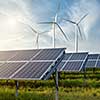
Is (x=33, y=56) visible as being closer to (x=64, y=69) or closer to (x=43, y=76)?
(x=43, y=76)

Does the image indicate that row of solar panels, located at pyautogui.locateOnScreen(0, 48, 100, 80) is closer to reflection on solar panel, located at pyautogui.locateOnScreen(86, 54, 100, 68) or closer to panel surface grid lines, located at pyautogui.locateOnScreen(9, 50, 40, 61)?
panel surface grid lines, located at pyautogui.locateOnScreen(9, 50, 40, 61)

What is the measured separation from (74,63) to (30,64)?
1208 centimetres

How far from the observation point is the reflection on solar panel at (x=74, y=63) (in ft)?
87.3

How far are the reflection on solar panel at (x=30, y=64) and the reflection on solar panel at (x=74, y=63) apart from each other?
27.0 ft

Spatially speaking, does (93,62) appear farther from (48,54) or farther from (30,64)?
(30,64)

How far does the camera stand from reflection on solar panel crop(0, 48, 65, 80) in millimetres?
15008

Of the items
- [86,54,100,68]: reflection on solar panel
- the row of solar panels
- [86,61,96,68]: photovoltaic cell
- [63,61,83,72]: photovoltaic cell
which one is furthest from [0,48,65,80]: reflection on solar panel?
[86,61,96,68]: photovoltaic cell

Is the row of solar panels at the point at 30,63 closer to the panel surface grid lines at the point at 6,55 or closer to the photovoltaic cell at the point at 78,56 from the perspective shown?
the panel surface grid lines at the point at 6,55

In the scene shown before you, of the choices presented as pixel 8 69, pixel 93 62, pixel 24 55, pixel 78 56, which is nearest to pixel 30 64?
pixel 8 69

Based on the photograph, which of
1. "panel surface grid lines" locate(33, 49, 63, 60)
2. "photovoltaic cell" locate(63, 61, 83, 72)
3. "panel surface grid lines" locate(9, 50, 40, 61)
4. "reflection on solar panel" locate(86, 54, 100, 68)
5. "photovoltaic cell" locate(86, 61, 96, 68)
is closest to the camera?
"panel surface grid lines" locate(33, 49, 63, 60)

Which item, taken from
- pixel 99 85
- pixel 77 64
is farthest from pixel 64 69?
pixel 99 85

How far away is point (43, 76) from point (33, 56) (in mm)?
3576

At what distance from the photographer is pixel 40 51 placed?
61.1 feet

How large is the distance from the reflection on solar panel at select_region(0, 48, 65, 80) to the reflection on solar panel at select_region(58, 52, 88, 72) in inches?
324
